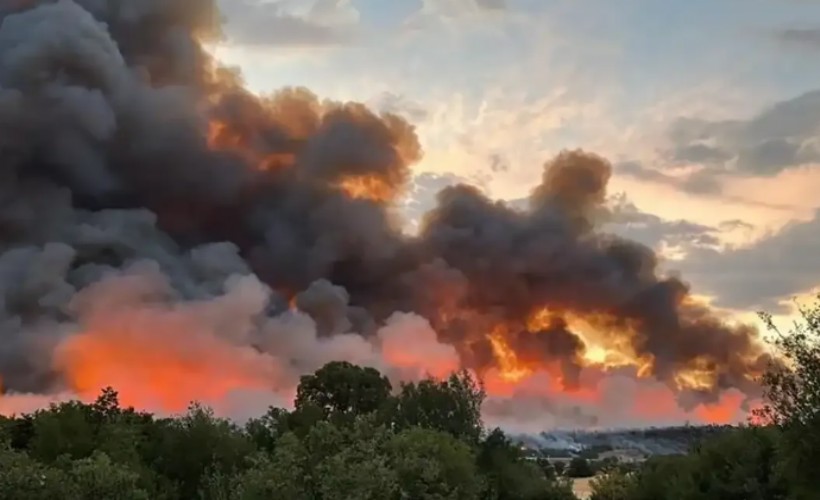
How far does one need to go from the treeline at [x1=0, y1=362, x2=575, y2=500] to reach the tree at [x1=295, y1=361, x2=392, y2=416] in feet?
0.33

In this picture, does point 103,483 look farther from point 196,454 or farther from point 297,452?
point 196,454

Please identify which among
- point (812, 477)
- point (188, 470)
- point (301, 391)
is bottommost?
point (812, 477)

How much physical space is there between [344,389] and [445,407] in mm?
15801

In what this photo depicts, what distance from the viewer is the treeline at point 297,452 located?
4116cm

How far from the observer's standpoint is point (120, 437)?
57125mm

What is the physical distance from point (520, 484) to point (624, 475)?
68.4 feet

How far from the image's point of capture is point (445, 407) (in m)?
76.9

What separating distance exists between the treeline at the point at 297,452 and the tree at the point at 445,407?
10cm

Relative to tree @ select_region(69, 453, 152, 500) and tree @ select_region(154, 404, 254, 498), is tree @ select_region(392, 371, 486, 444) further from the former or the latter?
tree @ select_region(69, 453, 152, 500)

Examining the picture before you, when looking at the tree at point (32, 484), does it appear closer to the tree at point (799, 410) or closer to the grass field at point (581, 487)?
the tree at point (799, 410)

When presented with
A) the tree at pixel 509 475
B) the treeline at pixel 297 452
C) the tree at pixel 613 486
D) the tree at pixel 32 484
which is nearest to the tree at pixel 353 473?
the treeline at pixel 297 452

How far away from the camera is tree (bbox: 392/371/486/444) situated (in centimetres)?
7525

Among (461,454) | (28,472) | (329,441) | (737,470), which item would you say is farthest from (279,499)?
(737,470)

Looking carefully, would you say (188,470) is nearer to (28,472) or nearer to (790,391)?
(28,472)
